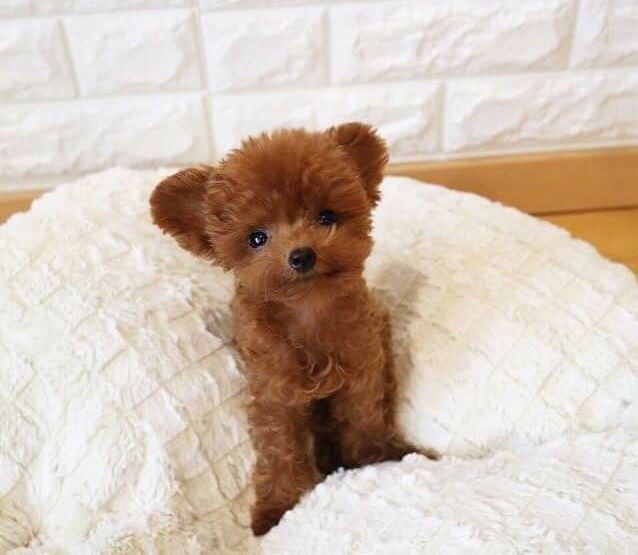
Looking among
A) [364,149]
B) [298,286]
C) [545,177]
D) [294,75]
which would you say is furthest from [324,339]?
[545,177]

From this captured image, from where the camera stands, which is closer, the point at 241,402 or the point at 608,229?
the point at 241,402

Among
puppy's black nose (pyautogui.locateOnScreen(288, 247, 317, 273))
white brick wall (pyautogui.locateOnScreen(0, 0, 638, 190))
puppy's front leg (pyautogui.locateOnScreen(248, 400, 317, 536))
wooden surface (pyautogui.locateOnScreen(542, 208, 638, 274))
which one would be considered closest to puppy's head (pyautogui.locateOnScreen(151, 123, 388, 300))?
puppy's black nose (pyautogui.locateOnScreen(288, 247, 317, 273))

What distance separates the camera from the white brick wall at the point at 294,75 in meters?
1.18

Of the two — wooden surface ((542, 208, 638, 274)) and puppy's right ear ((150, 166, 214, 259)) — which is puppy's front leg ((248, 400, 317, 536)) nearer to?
puppy's right ear ((150, 166, 214, 259))

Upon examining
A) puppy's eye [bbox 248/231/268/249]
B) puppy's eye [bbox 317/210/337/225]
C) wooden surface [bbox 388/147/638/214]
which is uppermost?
puppy's eye [bbox 317/210/337/225]

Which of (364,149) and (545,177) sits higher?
(364,149)

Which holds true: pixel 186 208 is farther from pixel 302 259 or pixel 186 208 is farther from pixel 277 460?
pixel 277 460

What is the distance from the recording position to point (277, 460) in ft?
3.03

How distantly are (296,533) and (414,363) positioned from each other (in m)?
0.26

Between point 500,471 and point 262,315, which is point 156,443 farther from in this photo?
point 500,471

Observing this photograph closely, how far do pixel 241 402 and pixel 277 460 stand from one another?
10 cm

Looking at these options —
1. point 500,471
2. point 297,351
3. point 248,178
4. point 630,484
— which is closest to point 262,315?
point 297,351

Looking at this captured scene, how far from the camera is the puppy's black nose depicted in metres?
0.74

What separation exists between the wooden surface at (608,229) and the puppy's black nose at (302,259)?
0.76 metres
